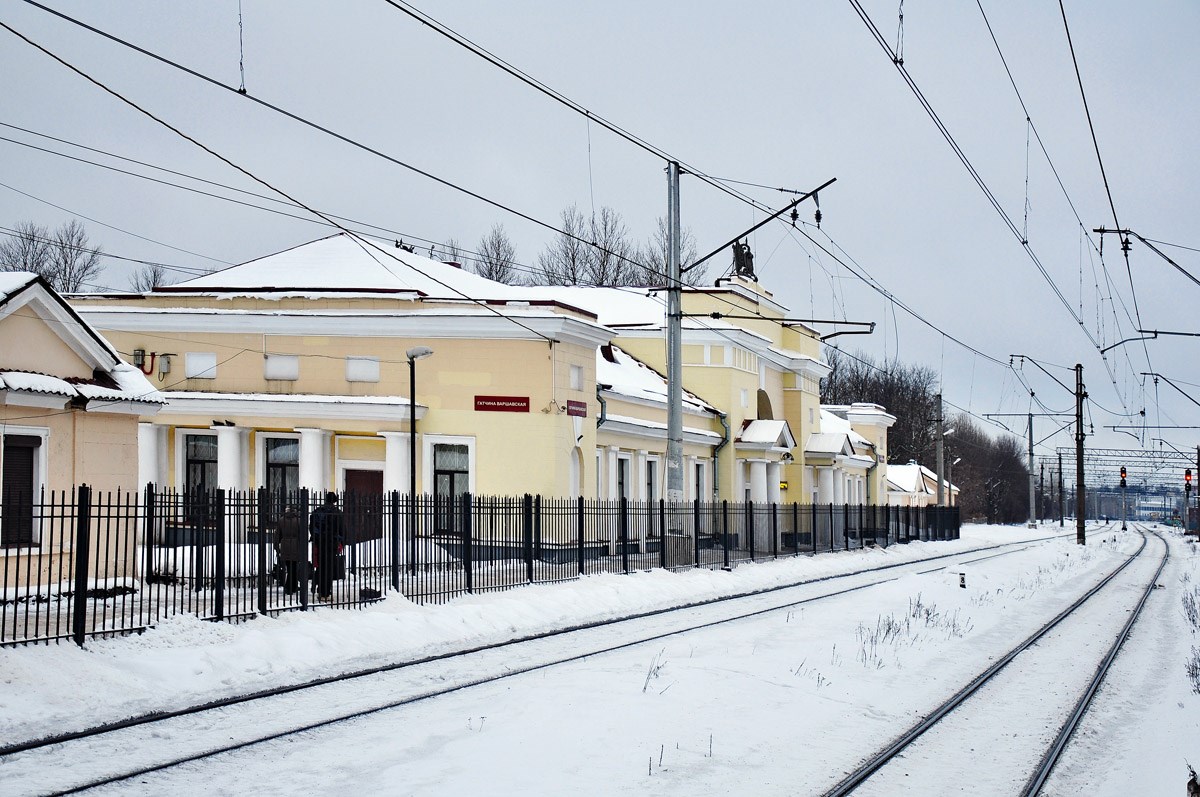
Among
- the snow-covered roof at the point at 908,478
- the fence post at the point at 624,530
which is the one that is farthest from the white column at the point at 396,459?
the snow-covered roof at the point at 908,478

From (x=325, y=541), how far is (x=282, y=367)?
16691 mm

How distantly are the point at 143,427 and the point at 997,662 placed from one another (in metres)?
25.4

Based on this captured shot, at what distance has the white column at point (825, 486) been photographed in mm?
63438

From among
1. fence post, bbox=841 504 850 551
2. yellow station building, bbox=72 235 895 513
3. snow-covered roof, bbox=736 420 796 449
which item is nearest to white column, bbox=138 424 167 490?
yellow station building, bbox=72 235 895 513

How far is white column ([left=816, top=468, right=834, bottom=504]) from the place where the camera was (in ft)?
208

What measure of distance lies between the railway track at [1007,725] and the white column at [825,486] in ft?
142

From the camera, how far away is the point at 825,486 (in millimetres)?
63719

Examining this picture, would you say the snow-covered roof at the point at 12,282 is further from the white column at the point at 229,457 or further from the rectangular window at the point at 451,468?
the rectangular window at the point at 451,468

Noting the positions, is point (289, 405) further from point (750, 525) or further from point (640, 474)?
point (750, 525)

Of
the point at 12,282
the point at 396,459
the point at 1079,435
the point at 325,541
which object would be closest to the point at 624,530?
the point at 396,459

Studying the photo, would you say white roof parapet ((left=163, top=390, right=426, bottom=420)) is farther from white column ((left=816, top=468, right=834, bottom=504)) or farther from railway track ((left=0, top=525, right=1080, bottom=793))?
white column ((left=816, top=468, right=834, bottom=504))

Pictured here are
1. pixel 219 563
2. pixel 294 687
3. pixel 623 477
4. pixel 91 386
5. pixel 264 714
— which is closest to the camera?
pixel 264 714

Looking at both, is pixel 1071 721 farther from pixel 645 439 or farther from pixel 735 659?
pixel 645 439

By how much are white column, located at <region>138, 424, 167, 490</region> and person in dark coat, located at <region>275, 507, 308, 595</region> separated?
16652mm
